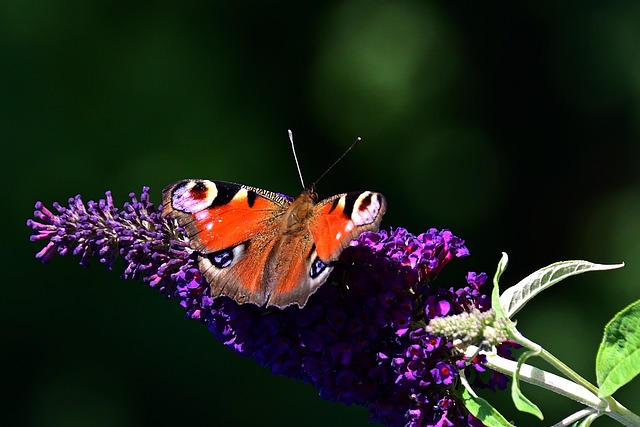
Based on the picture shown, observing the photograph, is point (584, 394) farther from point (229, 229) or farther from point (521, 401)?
point (229, 229)

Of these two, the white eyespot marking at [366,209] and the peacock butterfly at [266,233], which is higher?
the white eyespot marking at [366,209]

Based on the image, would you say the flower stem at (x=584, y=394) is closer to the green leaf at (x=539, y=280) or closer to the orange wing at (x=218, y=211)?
the green leaf at (x=539, y=280)

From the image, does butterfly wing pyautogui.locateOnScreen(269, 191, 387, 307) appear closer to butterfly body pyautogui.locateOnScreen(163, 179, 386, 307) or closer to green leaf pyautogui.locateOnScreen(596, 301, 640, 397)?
butterfly body pyautogui.locateOnScreen(163, 179, 386, 307)

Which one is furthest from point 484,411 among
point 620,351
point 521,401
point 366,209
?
point 366,209

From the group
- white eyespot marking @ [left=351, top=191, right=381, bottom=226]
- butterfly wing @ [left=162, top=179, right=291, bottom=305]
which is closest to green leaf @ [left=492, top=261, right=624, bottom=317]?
white eyespot marking @ [left=351, top=191, right=381, bottom=226]

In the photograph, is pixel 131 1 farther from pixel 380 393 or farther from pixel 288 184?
pixel 380 393

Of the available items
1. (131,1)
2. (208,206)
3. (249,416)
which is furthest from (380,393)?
(131,1)

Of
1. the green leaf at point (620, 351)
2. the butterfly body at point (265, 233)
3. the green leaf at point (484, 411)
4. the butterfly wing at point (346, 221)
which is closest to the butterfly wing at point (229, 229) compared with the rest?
the butterfly body at point (265, 233)
